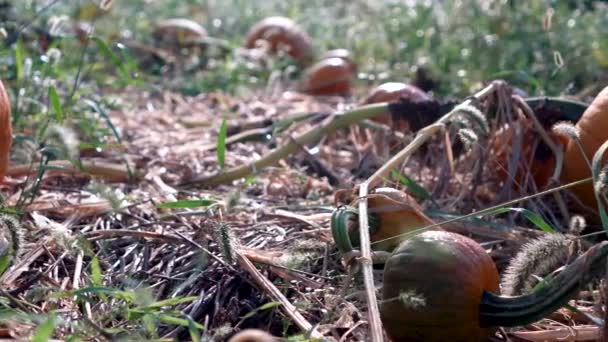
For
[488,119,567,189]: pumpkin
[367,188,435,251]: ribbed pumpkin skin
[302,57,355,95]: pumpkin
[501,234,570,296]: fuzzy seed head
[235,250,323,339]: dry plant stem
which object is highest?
[501,234,570,296]: fuzzy seed head

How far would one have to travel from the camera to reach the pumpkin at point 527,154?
279 centimetres

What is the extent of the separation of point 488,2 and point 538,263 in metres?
4.11

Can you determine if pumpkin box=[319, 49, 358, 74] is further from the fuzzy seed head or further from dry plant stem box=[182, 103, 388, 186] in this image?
the fuzzy seed head

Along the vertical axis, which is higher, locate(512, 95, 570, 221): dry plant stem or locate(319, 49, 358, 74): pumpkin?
locate(512, 95, 570, 221): dry plant stem

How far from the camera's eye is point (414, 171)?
3.12 meters

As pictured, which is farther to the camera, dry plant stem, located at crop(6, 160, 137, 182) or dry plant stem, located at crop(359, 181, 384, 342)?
dry plant stem, located at crop(6, 160, 137, 182)

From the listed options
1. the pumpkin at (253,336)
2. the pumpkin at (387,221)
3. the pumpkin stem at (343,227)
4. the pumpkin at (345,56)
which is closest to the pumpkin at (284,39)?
the pumpkin at (345,56)

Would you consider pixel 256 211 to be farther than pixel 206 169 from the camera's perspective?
No

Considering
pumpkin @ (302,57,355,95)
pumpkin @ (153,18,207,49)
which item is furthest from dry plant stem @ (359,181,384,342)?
pumpkin @ (153,18,207,49)

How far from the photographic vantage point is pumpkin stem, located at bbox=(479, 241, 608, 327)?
1500 millimetres

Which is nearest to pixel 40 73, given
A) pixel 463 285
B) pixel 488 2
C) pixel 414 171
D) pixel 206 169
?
pixel 206 169

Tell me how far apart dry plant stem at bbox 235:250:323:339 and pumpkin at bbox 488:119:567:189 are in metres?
1.09

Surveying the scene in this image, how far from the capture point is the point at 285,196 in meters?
2.97

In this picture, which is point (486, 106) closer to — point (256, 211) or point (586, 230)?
point (586, 230)
